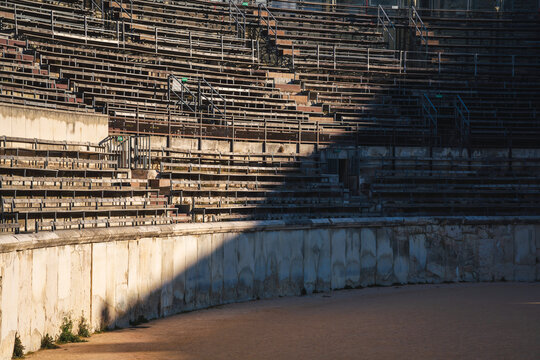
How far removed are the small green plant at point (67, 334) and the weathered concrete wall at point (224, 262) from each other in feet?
0.49

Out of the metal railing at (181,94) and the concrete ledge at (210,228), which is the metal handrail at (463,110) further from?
the metal railing at (181,94)

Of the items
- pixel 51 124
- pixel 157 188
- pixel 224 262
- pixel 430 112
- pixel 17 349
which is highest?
pixel 430 112

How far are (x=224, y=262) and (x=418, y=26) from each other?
24516 millimetres

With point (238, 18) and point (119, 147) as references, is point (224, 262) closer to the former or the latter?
point (119, 147)

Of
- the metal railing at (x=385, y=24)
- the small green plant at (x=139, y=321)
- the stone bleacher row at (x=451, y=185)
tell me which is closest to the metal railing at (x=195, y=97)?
the stone bleacher row at (x=451, y=185)

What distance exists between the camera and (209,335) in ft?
47.1

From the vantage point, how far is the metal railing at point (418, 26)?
38.2m

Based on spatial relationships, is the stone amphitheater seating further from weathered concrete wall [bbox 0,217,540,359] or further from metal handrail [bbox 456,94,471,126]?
weathered concrete wall [bbox 0,217,540,359]

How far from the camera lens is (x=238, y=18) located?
1464 inches

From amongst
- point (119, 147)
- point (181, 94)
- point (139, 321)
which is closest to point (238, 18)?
point (181, 94)

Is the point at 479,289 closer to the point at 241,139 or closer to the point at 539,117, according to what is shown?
the point at 241,139

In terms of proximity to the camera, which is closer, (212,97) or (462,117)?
(212,97)

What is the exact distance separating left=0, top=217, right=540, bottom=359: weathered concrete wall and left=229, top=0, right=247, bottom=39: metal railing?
1628cm

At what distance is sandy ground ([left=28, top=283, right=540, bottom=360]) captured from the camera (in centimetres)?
1287
